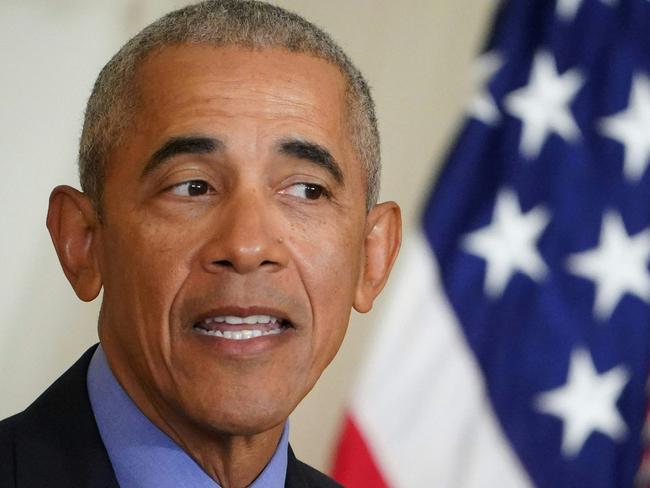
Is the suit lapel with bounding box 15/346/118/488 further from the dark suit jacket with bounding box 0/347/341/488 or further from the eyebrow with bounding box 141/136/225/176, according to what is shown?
the eyebrow with bounding box 141/136/225/176

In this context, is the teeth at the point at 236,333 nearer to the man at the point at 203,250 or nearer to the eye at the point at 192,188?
the man at the point at 203,250

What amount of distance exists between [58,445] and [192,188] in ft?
1.30

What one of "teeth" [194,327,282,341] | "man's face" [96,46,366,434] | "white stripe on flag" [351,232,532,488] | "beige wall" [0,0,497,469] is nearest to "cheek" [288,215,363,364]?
"man's face" [96,46,366,434]

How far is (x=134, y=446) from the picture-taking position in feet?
5.01

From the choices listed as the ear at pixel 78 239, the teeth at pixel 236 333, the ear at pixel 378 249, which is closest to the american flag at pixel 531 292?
the ear at pixel 378 249

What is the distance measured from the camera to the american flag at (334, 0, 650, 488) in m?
2.93

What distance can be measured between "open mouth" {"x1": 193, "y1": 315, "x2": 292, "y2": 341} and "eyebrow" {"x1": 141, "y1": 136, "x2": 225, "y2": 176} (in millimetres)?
231

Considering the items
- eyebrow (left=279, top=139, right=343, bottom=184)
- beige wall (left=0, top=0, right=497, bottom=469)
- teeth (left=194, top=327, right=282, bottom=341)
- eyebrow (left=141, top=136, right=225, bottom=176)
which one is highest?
beige wall (left=0, top=0, right=497, bottom=469)

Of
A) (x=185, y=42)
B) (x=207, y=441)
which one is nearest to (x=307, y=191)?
(x=185, y=42)

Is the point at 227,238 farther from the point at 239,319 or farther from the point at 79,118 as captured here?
the point at 79,118

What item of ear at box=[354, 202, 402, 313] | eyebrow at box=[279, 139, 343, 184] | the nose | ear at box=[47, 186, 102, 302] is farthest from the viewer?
ear at box=[354, 202, 402, 313]

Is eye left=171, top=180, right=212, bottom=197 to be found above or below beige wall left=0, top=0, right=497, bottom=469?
below

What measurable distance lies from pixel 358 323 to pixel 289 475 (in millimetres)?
1502

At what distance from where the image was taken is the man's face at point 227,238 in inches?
57.3
